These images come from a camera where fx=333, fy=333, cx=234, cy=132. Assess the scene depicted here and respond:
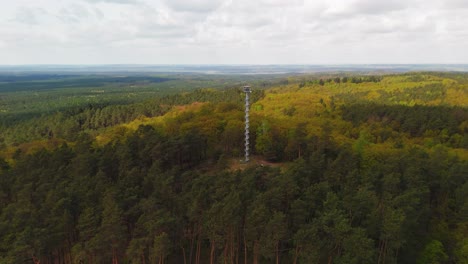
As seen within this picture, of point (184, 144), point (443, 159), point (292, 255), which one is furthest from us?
point (184, 144)

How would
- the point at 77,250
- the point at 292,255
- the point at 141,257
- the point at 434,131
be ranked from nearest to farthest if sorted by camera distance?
the point at 77,250
the point at 141,257
the point at 292,255
the point at 434,131

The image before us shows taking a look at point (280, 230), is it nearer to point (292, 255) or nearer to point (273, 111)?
point (292, 255)

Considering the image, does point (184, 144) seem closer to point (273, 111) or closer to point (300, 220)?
point (300, 220)

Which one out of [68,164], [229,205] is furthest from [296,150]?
[68,164]

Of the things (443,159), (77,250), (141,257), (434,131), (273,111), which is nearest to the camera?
(77,250)

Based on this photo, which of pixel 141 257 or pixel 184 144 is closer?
pixel 141 257

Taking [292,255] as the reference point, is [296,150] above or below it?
above

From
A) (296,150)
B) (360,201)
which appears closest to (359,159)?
(296,150)

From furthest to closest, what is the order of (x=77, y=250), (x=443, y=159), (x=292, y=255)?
(x=443, y=159)
(x=292, y=255)
(x=77, y=250)

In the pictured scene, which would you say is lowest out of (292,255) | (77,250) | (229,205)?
(292,255)
